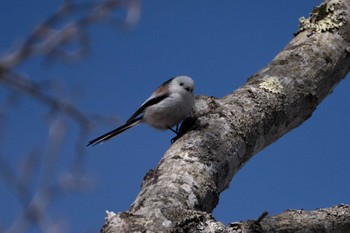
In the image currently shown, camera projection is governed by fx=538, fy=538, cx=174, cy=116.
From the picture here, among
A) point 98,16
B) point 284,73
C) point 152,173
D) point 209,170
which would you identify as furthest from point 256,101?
point 98,16

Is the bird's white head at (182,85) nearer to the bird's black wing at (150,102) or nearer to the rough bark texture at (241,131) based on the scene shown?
the bird's black wing at (150,102)

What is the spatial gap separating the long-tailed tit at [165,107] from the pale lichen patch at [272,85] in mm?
455

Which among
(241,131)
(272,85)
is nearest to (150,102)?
(272,85)

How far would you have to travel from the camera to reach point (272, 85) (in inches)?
100

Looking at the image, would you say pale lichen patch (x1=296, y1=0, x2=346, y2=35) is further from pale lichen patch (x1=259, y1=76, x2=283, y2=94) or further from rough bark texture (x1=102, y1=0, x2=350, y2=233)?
pale lichen patch (x1=259, y1=76, x2=283, y2=94)

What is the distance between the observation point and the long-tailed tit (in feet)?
9.75

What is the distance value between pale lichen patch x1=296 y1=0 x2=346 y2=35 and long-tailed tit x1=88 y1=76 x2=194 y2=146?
745mm

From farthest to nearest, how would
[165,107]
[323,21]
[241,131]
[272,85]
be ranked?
[165,107] < [323,21] < [272,85] < [241,131]

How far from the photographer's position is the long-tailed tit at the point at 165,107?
9.75 feet

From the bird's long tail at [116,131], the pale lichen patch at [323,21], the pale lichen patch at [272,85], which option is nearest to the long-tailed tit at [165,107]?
the bird's long tail at [116,131]

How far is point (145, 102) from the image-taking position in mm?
3311

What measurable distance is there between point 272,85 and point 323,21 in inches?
26.4

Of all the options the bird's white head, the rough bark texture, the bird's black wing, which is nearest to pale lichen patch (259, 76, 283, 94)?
the rough bark texture

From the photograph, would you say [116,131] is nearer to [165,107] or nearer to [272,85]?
[165,107]
